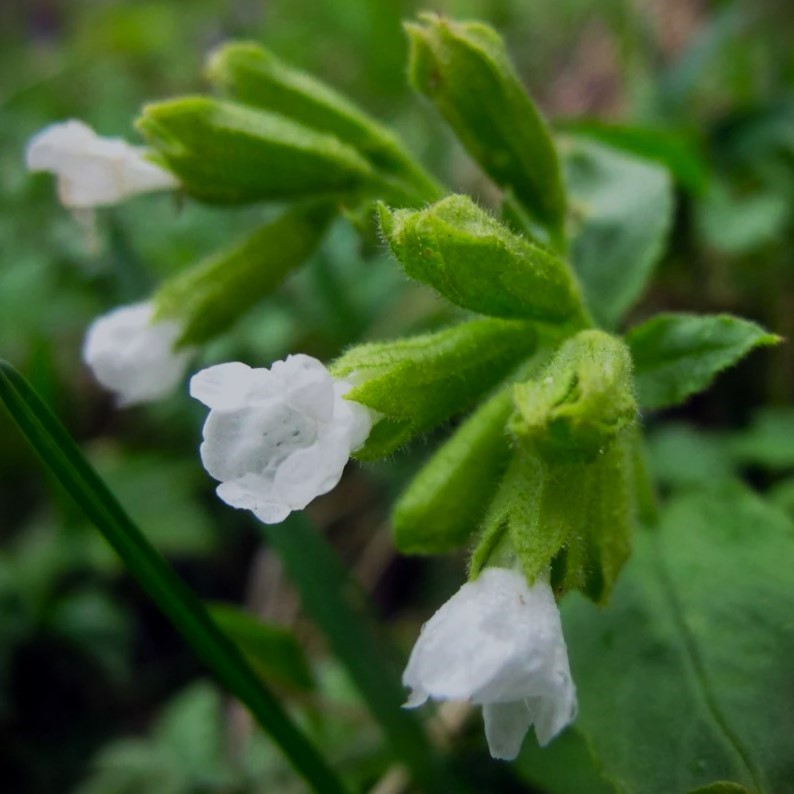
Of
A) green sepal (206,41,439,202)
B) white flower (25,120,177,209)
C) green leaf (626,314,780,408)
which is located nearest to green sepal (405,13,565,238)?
green sepal (206,41,439,202)

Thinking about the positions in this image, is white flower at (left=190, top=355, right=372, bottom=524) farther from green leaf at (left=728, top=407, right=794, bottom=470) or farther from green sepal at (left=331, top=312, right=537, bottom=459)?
green leaf at (left=728, top=407, right=794, bottom=470)

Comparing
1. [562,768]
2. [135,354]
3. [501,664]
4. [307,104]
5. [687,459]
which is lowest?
[687,459]

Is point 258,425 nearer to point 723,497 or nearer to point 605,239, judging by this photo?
point 723,497

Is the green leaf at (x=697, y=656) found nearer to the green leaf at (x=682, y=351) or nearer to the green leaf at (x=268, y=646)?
the green leaf at (x=682, y=351)

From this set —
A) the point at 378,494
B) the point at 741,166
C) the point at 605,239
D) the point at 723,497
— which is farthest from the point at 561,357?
the point at 741,166

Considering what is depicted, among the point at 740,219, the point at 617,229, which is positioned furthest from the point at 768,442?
the point at 740,219

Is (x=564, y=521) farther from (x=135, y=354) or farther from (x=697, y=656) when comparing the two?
(x=135, y=354)

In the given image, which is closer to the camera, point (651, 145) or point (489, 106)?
point (489, 106)

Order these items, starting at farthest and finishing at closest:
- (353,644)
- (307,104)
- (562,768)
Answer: (307,104) → (353,644) → (562,768)
